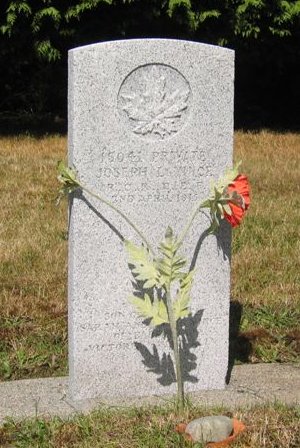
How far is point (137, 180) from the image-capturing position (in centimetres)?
418

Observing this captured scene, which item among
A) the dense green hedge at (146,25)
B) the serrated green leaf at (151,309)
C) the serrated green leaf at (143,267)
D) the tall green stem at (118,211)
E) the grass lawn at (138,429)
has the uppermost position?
the dense green hedge at (146,25)

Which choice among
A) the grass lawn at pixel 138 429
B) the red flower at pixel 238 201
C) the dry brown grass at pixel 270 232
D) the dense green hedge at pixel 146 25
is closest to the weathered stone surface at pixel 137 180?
the red flower at pixel 238 201

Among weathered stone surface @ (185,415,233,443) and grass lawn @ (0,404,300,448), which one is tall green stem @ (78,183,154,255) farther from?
weathered stone surface @ (185,415,233,443)

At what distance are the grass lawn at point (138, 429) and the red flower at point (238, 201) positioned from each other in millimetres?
798

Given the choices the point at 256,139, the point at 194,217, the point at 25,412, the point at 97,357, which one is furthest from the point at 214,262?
the point at 256,139

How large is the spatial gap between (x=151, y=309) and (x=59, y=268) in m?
2.37

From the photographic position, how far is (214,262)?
171 inches

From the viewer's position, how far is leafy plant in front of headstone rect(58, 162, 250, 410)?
4039 millimetres

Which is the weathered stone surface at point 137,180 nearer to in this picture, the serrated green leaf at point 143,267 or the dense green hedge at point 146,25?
the serrated green leaf at point 143,267

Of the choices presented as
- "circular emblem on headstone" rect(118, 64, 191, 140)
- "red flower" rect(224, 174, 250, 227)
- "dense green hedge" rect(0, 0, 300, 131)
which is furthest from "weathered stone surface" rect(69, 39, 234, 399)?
"dense green hedge" rect(0, 0, 300, 131)

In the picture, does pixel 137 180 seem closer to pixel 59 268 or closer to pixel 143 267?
pixel 143 267

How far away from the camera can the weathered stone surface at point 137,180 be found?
4.07 meters

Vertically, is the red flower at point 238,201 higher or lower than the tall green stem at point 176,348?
higher

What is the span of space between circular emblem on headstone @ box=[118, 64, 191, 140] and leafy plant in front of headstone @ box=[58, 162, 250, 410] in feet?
1.05
